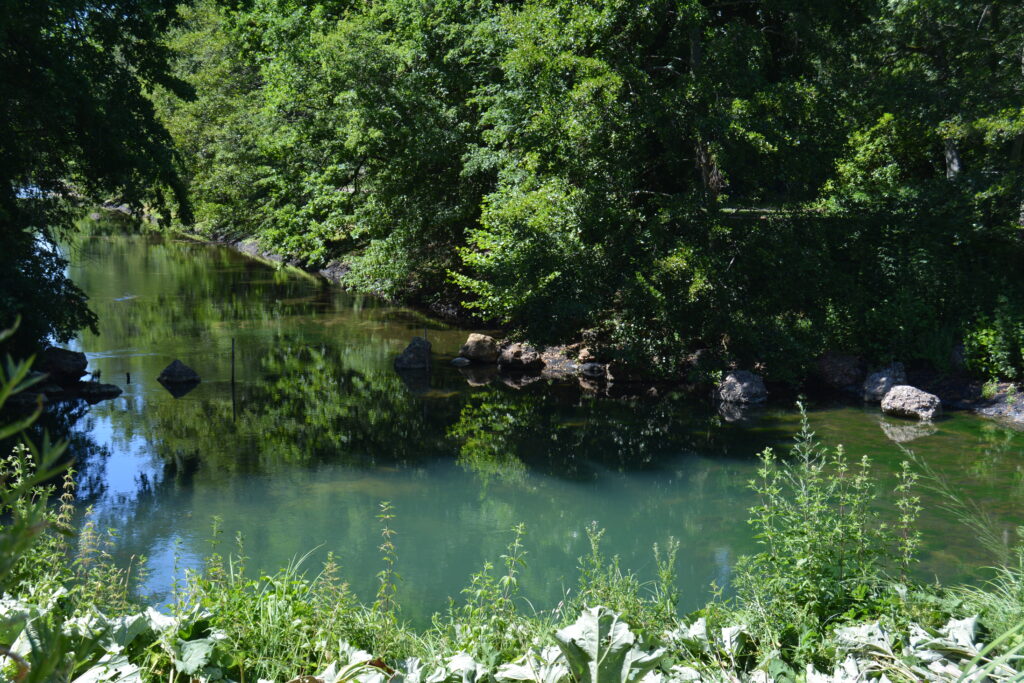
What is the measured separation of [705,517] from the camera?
9.45 metres

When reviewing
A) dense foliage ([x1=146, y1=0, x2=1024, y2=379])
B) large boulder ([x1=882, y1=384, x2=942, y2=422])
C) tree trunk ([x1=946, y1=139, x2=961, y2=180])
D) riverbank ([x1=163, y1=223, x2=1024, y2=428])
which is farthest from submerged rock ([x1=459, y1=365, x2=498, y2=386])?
tree trunk ([x1=946, y1=139, x2=961, y2=180])

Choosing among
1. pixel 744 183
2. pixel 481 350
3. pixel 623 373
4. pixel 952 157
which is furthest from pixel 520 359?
pixel 952 157

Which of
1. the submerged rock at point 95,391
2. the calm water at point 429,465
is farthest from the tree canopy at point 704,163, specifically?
the submerged rock at point 95,391

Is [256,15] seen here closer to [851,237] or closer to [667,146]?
[667,146]

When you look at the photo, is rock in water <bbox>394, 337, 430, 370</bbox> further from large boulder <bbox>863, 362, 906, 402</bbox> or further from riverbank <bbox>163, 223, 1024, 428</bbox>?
large boulder <bbox>863, 362, 906, 402</bbox>

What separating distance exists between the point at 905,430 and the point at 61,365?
13141 mm

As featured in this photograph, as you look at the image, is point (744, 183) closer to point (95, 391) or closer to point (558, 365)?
point (558, 365)

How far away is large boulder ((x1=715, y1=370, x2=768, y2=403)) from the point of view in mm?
14352

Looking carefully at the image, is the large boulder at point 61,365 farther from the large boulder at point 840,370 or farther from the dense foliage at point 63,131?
the large boulder at point 840,370

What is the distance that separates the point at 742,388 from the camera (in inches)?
567

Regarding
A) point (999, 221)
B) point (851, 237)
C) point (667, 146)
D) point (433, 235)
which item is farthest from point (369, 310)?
→ point (999, 221)

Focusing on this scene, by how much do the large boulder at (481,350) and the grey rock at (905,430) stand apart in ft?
24.9

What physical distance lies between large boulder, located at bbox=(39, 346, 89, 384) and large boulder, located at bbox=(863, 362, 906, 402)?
12904 mm

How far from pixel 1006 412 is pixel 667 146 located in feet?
22.4
